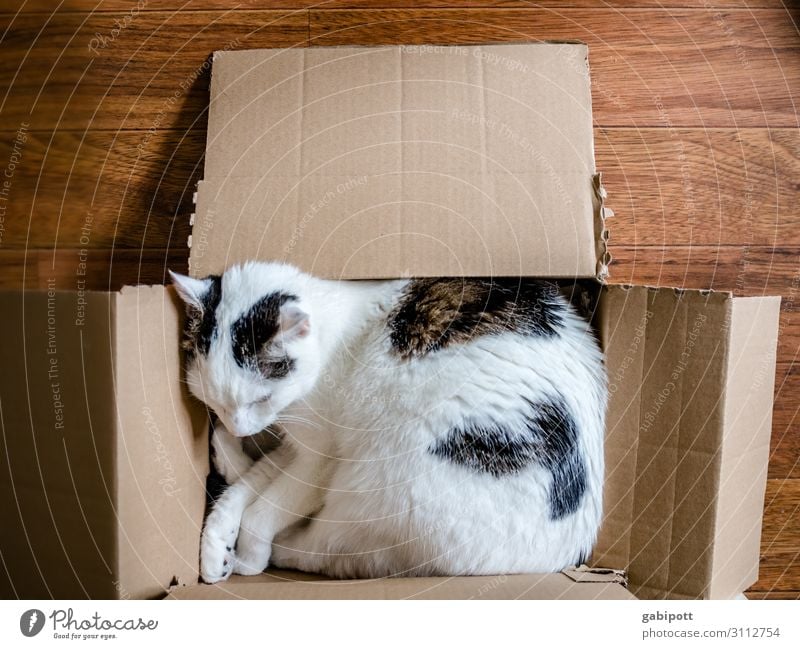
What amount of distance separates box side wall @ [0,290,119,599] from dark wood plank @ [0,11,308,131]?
1.85ft

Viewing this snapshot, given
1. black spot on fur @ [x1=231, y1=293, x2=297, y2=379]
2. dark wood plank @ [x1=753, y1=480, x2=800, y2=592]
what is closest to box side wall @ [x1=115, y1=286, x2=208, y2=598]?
black spot on fur @ [x1=231, y1=293, x2=297, y2=379]

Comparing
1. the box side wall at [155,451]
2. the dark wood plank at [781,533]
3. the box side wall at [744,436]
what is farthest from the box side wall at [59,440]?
the dark wood plank at [781,533]

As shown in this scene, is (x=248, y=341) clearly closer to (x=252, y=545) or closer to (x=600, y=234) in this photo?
(x=252, y=545)

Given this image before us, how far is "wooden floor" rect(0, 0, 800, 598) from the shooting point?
119 centimetres

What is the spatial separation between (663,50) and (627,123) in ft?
0.52

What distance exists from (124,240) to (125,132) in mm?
219

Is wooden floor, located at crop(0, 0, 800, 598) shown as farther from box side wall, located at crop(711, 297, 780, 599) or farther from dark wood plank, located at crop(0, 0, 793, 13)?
box side wall, located at crop(711, 297, 780, 599)

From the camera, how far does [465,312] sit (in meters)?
0.91

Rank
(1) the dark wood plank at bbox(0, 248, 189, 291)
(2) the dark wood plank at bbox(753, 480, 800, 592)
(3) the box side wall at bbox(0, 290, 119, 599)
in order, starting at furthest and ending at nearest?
(2) the dark wood plank at bbox(753, 480, 800, 592) < (1) the dark wood plank at bbox(0, 248, 189, 291) < (3) the box side wall at bbox(0, 290, 119, 599)

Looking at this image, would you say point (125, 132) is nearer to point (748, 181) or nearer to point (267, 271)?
point (267, 271)

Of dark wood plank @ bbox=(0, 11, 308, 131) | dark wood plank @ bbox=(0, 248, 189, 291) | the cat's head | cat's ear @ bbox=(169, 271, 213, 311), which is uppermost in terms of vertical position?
dark wood plank @ bbox=(0, 11, 308, 131)

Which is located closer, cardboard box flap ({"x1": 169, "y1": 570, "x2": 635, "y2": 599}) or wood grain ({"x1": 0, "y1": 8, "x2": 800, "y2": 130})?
cardboard box flap ({"x1": 169, "y1": 570, "x2": 635, "y2": 599})

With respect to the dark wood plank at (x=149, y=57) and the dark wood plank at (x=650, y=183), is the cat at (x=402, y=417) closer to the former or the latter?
the dark wood plank at (x=650, y=183)

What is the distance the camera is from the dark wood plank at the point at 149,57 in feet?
3.86
